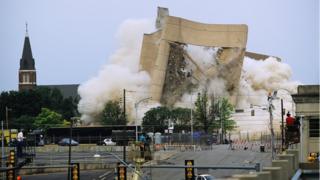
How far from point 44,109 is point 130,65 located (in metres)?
15.8

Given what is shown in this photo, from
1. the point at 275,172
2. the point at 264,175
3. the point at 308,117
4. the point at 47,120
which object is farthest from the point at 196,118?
the point at 264,175

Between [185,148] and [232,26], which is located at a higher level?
[232,26]

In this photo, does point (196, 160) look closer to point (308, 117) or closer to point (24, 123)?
point (308, 117)

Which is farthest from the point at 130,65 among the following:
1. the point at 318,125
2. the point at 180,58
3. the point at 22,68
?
the point at 318,125

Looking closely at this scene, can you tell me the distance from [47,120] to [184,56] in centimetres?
2093

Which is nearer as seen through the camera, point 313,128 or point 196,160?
point 313,128

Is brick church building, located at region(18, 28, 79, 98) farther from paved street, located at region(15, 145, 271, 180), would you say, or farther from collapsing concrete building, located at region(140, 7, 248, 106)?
paved street, located at region(15, 145, 271, 180)

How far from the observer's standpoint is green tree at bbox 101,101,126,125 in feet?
338

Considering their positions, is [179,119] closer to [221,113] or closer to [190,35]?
[221,113]

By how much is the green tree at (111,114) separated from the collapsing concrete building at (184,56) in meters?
7.46

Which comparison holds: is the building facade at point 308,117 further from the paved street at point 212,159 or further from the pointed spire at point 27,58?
the pointed spire at point 27,58

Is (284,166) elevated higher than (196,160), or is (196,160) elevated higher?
(284,166)

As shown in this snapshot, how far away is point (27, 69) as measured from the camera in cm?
16562

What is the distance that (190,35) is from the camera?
113 m
